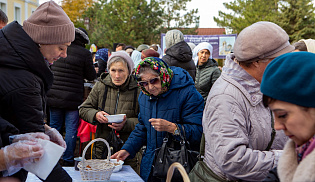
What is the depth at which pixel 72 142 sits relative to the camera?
16.6 feet

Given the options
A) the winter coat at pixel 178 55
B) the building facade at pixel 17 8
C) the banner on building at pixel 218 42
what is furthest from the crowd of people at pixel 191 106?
the building facade at pixel 17 8

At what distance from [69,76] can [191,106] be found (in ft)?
8.40

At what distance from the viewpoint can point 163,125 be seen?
8.73 feet

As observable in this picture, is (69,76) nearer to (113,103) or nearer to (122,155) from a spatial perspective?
(113,103)

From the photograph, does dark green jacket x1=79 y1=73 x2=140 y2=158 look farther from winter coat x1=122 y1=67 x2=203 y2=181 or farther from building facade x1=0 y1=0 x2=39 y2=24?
building facade x1=0 y1=0 x2=39 y2=24

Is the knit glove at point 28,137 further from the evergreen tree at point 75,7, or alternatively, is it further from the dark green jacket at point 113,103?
the evergreen tree at point 75,7

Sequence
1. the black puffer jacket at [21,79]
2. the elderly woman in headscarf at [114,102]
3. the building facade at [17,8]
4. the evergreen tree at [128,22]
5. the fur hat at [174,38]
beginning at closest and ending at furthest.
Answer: the black puffer jacket at [21,79]
the elderly woman in headscarf at [114,102]
the fur hat at [174,38]
the building facade at [17,8]
the evergreen tree at [128,22]

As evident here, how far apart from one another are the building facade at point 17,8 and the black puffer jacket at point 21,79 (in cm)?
2363

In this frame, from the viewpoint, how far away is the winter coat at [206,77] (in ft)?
19.0

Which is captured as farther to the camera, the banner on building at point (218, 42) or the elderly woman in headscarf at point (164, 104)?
the banner on building at point (218, 42)

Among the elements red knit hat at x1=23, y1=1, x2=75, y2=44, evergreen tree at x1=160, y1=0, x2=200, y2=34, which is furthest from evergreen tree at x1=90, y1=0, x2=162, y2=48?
red knit hat at x1=23, y1=1, x2=75, y2=44

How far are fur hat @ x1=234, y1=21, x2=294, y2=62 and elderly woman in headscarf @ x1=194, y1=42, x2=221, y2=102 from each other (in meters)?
3.78

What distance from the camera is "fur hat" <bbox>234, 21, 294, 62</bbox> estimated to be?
1.93m

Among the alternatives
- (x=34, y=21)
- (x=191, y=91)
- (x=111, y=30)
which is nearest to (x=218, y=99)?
(x=191, y=91)
